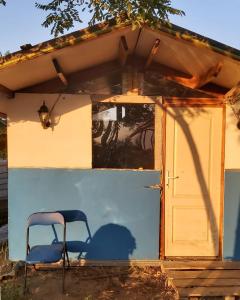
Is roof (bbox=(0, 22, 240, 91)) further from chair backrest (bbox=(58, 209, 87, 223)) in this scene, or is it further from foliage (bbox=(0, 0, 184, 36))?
chair backrest (bbox=(58, 209, 87, 223))

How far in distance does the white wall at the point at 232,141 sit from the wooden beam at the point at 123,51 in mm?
Result: 1825

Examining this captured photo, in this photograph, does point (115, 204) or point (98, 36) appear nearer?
point (98, 36)

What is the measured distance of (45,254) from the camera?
4754 mm

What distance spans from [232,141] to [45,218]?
3.13 m

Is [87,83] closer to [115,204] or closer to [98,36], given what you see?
[98,36]

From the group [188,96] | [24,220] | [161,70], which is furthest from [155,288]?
[161,70]

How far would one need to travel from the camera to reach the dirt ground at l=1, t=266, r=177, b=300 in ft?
15.5

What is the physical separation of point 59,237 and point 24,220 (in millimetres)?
626

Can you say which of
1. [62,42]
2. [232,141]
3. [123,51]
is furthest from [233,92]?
[62,42]

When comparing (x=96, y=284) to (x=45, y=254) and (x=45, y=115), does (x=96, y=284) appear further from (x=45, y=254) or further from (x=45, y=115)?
(x=45, y=115)

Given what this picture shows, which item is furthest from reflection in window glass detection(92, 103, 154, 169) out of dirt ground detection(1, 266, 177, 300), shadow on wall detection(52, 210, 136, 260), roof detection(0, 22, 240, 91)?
dirt ground detection(1, 266, 177, 300)

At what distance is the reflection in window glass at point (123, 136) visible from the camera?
5.62 meters

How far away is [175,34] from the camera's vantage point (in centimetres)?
422

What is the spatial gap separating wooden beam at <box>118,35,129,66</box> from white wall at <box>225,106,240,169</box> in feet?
5.99
